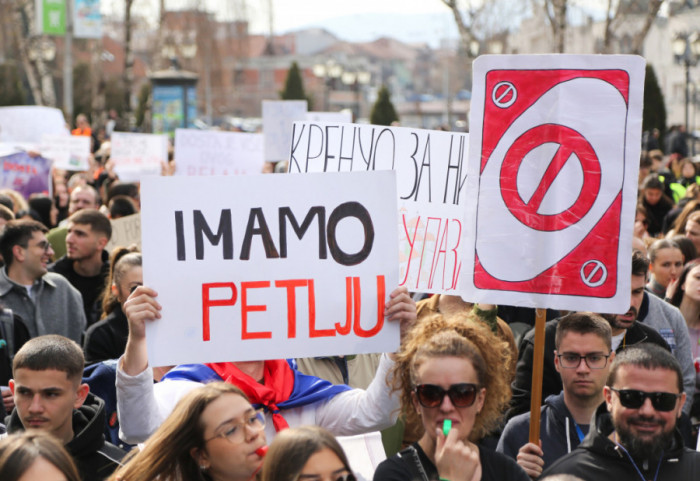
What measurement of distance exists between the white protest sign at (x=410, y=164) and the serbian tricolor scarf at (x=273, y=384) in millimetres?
1362

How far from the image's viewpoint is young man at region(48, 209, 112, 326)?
7.83 m

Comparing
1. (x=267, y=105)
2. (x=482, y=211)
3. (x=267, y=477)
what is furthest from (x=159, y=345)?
(x=267, y=105)

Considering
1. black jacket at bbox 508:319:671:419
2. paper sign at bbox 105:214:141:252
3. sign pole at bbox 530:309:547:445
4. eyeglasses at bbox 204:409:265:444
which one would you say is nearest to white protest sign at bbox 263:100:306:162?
paper sign at bbox 105:214:141:252

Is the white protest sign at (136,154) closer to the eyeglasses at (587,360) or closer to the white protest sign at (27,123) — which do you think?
the white protest sign at (27,123)

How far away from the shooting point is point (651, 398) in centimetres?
383

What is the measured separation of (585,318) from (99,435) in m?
2.01

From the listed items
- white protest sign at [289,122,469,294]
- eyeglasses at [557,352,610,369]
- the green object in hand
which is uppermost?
white protest sign at [289,122,469,294]

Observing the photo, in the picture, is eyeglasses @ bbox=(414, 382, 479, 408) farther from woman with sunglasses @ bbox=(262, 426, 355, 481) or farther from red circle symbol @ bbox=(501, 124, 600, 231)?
red circle symbol @ bbox=(501, 124, 600, 231)

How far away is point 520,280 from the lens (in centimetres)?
423

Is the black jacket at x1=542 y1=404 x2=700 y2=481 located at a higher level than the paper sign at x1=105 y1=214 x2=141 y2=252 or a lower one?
higher

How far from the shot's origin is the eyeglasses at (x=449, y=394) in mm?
3512

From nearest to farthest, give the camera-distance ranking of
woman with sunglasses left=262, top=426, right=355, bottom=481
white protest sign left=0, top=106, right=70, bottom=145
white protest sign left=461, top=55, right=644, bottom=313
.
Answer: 1. woman with sunglasses left=262, top=426, right=355, bottom=481
2. white protest sign left=461, top=55, right=644, bottom=313
3. white protest sign left=0, top=106, right=70, bottom=145

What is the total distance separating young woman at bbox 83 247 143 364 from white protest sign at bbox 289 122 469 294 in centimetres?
112

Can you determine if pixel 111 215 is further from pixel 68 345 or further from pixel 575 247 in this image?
pixel 575 247
